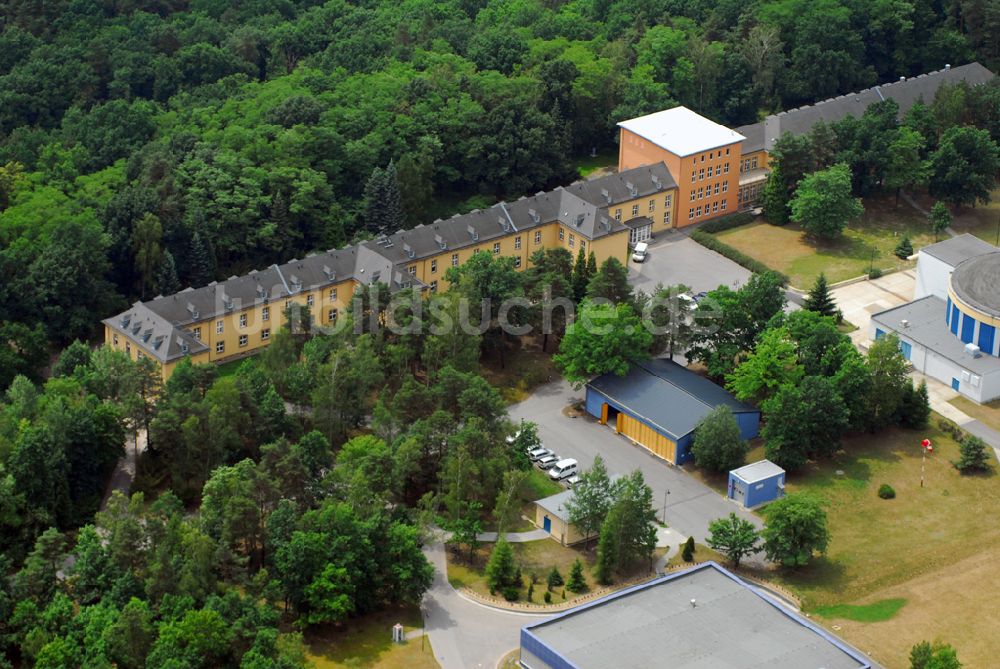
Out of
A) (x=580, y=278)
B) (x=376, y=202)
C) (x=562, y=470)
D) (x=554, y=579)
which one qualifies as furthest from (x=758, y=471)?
(x=376, y=202)

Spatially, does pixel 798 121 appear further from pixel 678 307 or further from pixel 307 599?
pixel 307 599

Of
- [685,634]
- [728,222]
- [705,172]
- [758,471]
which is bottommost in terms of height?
[728,222]

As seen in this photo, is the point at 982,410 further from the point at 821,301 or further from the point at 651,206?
the point at 651,206

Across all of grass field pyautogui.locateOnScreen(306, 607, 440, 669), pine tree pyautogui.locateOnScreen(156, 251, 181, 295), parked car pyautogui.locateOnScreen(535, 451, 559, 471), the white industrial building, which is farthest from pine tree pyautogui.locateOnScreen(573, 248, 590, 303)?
grass field pyautogui.locateOnScreen(306, 607, 440, 669)

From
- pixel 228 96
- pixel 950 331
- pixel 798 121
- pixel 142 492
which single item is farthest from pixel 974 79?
pixel 142 492

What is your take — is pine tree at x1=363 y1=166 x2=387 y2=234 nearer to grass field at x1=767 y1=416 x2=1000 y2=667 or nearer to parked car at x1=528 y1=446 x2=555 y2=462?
parked car at x1=528 y1=446 x2=555 y2=462

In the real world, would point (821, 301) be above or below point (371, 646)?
above
